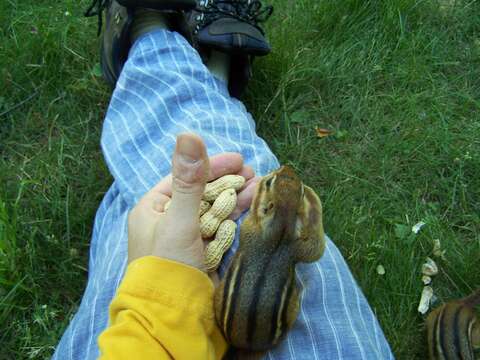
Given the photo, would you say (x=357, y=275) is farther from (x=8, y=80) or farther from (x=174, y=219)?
(x=8, y=80)

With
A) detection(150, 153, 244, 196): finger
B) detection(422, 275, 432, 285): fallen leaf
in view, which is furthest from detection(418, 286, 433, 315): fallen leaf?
detection(150, 153, 244, 196): finger

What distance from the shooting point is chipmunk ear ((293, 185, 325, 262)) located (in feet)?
4.25

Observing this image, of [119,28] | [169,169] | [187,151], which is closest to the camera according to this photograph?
[187,151]

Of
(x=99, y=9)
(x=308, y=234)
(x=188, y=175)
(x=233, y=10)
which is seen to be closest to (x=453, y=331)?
(x=308, y=234)

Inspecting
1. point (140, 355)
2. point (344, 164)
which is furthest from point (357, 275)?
point (140, 355)

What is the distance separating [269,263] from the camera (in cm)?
123

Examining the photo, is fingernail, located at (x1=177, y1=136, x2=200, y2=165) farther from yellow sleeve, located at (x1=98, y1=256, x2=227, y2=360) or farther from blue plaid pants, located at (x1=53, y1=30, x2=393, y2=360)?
blue plaid pants, located at (x1=53, y1=30, x2=393, y2=360)

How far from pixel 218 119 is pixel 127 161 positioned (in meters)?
0.30

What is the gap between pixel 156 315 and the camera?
1.14 m

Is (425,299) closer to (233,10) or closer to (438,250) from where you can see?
(438,250)

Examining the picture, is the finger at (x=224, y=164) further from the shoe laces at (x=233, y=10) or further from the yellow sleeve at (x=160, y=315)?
the shoe laces at (x=233, y=10)

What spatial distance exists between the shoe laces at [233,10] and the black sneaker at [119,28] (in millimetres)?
169

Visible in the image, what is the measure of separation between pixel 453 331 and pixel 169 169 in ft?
3.07

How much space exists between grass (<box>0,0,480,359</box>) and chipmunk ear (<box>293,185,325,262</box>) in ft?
1.71
